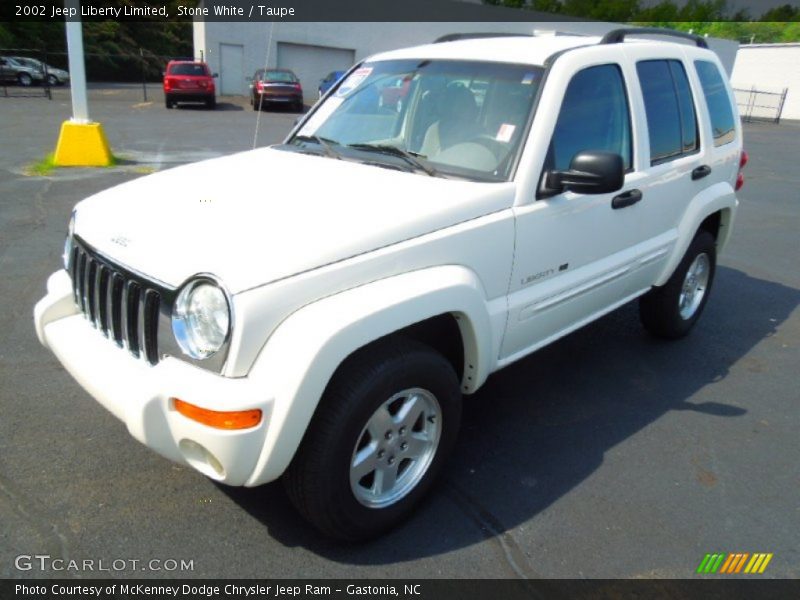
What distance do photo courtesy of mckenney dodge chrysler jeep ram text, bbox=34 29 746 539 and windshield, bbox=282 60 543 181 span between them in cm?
1

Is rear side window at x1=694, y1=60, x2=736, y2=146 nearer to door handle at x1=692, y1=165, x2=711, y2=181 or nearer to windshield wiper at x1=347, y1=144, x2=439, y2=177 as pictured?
door handle at x1=692, y1=165, x2=711, y2=181

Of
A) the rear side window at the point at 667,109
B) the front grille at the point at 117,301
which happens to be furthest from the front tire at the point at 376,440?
the rear side window at the point at 667,109

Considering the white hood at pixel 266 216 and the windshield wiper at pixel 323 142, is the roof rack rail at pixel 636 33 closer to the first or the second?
the white hood at pixel 266 216

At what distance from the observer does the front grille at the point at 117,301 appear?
246cm

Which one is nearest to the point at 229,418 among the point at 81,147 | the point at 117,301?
the point at 117,301

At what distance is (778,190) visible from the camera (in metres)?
12.5

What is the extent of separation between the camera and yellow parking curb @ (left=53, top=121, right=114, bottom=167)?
10.2 metres

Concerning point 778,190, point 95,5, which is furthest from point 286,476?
point 95,5

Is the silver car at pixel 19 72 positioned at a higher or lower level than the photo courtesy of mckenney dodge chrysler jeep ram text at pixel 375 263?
lower

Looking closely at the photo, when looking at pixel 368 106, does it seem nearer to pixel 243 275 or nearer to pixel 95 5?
pixel 243 275

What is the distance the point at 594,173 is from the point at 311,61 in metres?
32.8

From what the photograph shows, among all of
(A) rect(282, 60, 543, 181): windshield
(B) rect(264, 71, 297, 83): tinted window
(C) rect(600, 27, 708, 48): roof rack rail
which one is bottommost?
(B) rect(264, 71, 297, 83): tinted window

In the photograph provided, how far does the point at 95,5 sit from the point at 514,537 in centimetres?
4468

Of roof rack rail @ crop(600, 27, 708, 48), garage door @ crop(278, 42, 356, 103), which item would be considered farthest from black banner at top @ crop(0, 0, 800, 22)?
roof rack rail @ crop(600, 27, 708, 48)
